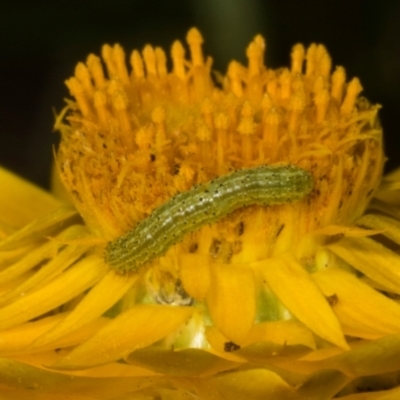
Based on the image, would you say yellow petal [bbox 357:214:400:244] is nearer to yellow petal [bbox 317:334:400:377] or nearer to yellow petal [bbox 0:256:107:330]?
yellow petal [bbox 317:334:400:377]

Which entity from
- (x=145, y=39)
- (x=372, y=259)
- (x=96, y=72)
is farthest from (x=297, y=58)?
(x=145, y=39)

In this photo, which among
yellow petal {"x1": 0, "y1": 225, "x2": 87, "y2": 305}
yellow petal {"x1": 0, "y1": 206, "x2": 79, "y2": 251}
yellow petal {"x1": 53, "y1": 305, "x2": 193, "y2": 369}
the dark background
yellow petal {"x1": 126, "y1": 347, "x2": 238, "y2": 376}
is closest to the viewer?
yellow petal {"x1": 126, "y1": 347, "x2": 238, "y2": 376}

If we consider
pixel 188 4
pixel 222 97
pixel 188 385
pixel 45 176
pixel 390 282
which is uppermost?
pixel 188 4

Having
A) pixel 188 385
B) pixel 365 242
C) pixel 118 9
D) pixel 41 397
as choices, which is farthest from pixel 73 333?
pixel 118 9

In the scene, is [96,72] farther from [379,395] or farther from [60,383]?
[379,395]

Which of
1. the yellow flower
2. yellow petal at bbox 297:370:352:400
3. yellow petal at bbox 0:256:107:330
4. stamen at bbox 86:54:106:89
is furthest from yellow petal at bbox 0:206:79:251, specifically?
yellow petal at bbox 297:370:352:400

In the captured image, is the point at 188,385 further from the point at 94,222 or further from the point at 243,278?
the point at 94,222
